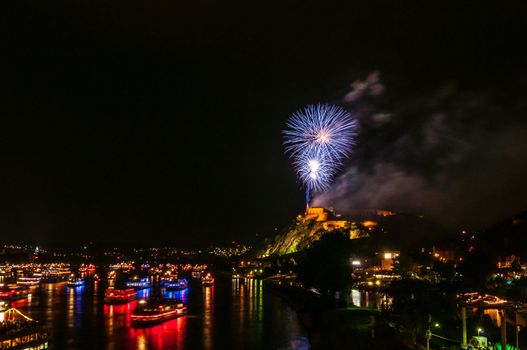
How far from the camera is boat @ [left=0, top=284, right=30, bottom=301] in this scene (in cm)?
3927

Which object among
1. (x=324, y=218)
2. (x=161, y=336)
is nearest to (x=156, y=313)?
(x=161, y=336)

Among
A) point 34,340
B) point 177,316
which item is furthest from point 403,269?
point 34,340

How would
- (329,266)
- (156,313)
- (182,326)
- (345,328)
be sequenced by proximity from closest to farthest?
1. (345,328)
2. (182,326)
3. (329,266)
4. (156,313)

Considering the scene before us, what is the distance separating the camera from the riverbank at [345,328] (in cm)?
1562

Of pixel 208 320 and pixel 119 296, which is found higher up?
pixel 119 296

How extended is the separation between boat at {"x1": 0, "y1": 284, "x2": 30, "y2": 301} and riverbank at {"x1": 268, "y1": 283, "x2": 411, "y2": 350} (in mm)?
22983

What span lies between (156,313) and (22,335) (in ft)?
30.8

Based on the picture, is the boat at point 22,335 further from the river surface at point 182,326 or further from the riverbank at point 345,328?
the riverbank at point 345,328

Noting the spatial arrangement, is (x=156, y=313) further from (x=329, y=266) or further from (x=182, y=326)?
(x=329, y=266)

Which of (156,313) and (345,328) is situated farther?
(156,313)

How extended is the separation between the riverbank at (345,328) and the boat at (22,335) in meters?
10.3

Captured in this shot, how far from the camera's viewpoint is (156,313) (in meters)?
27.8

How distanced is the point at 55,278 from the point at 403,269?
42.0 m

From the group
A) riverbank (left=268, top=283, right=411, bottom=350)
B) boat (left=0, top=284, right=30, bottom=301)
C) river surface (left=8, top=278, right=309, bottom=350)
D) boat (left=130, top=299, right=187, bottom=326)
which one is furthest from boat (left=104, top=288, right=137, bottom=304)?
riverbank (left=268, top=283, right=411, bottom=350)
